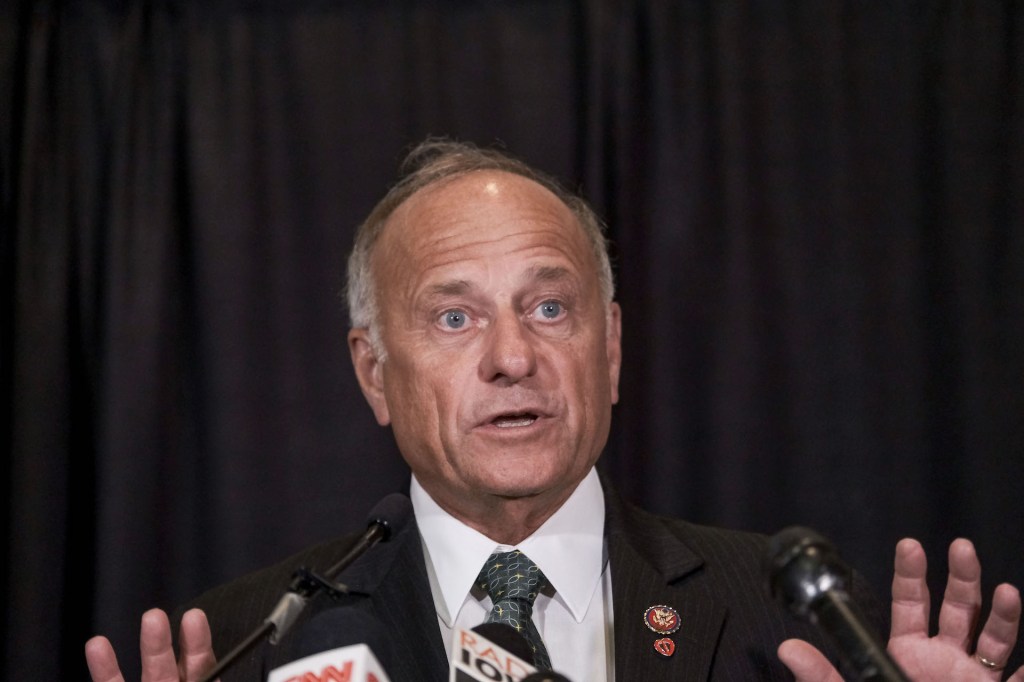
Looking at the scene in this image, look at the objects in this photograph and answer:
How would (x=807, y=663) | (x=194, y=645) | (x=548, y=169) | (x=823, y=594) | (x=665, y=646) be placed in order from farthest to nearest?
(x=548, y=169)
(x=665, y=646)
(x=194, y=645)
(x=807, y=663)
(x=823, y=594)

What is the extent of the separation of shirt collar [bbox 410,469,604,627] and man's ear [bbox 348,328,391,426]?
32 centimetres

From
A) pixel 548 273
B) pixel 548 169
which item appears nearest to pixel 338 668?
pixel 548 273

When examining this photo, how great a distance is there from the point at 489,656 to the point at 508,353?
2.47 feet

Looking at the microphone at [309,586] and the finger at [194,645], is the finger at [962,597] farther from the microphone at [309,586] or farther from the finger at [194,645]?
the finger at [194,645]

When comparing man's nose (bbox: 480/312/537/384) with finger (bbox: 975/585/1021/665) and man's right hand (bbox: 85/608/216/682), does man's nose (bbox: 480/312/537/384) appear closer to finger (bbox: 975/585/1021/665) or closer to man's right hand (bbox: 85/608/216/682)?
man's right hand (bbox: 85/608/216/682)

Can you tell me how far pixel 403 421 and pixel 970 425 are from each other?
162 centimetres

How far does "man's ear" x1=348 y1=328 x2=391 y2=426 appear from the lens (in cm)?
248

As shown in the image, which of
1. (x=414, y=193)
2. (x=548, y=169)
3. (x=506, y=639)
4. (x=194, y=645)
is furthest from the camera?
(x=548, y=169)

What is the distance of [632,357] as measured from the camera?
3006 millimetres

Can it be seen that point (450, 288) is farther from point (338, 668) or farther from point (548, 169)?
point (338, 668)

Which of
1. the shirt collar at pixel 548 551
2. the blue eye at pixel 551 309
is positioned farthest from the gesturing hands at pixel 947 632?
the blue eye at pixel 551 309

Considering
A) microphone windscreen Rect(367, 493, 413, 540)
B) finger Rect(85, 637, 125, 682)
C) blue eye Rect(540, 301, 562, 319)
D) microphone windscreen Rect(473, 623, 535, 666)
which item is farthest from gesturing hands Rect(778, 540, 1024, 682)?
finger Rect(85, 637, 125, 682)

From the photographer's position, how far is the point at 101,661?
177cm

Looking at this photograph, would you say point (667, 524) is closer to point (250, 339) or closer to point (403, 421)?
point (403, 421)
